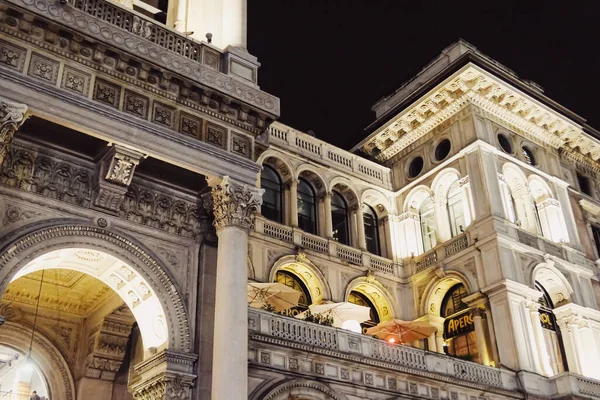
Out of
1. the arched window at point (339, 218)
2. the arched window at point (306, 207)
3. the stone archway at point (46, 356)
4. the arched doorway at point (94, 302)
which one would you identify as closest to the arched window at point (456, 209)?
the arched window at point (339, 218)

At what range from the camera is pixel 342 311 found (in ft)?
71.8

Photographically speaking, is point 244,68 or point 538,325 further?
point 538,325

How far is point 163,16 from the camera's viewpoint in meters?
18.6

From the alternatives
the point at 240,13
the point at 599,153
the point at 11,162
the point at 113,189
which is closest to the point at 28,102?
the point at 11,162

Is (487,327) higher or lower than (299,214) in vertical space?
lower

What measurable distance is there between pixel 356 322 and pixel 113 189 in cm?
1106

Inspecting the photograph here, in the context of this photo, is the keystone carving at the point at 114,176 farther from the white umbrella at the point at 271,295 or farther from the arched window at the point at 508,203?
the arched window at the point at 508,203

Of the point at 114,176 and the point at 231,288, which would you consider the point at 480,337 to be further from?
the point at 114,176

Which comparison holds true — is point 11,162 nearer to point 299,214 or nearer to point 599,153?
point 299,214

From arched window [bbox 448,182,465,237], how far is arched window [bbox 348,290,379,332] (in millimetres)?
4161

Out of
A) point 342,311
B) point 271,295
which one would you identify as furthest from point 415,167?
point 271,295

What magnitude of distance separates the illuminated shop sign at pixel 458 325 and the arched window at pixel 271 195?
731 cm

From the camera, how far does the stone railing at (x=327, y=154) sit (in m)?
25.8

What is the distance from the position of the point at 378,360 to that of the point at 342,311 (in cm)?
367
